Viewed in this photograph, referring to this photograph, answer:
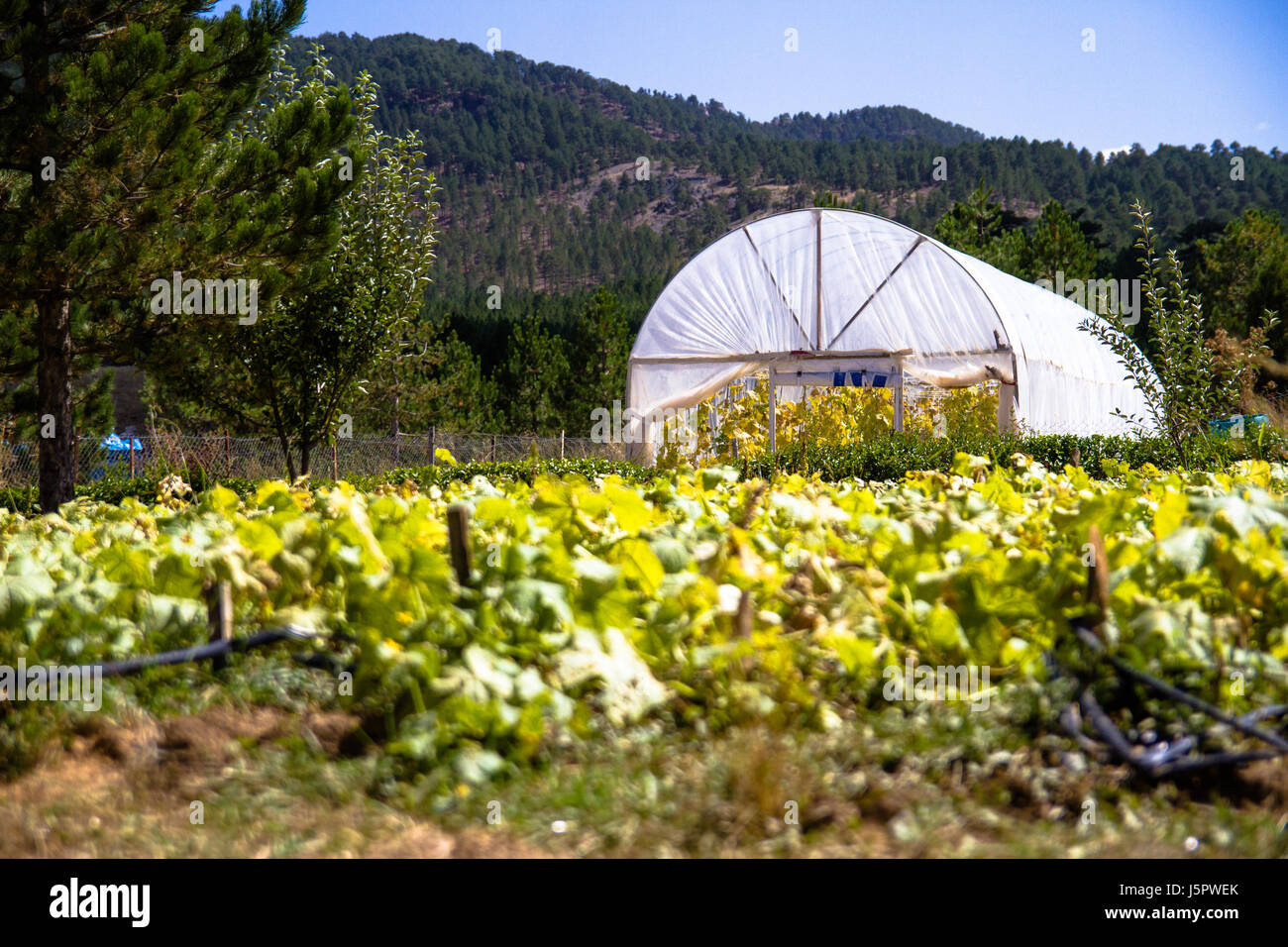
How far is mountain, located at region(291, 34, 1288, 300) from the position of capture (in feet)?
238

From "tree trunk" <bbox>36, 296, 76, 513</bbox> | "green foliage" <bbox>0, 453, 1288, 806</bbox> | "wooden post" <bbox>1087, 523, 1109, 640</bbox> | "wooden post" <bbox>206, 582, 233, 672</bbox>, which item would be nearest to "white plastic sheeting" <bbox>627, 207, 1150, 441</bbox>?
"tree trunk" <bbox>36, 296, 76, 513</bbox>

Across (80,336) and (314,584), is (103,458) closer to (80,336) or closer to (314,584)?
(80,336)

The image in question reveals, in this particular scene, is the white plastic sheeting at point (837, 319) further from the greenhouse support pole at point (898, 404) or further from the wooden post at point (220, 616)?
the wooden post at point (220, 616)

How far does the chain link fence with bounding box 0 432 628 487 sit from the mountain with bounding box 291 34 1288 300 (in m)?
35.9

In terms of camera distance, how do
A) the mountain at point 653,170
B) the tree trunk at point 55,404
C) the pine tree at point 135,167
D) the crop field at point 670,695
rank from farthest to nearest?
1. the mountain at point 653,170
2. the tree trunk at point 55,404
3. the pine tree at point 135,167
4. the crop field at point 670,695

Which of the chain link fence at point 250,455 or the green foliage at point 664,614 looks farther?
the chain link fence at point 250,455

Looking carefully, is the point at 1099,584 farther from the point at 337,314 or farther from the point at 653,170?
the point at 653,170

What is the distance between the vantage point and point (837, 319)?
15.3 m

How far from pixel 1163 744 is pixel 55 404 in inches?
437

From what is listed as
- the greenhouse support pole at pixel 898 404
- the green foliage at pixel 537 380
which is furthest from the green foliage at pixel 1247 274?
the green foliage at pixel 537 380

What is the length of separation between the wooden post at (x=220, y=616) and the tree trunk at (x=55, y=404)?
31.0ft

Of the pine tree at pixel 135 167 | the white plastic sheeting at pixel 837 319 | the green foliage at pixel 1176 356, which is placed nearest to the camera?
the green foliage at pixel 1176 356

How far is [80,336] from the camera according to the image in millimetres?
12531

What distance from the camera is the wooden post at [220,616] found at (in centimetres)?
218
